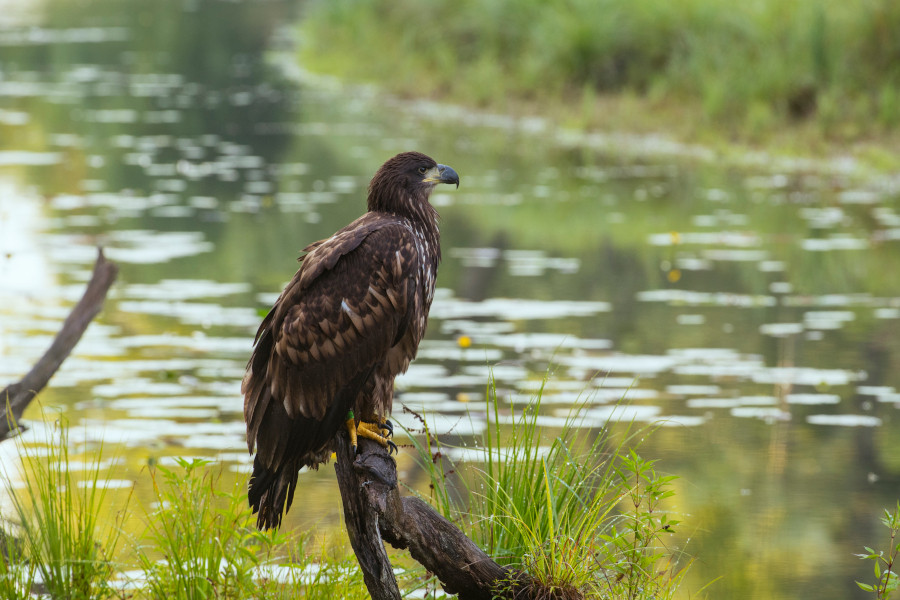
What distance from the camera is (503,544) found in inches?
198

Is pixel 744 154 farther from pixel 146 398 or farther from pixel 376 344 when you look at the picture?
pixel 376 344

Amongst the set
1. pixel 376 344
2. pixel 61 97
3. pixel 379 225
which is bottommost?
pixel 61 97

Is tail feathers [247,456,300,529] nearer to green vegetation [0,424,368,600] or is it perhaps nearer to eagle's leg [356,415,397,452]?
green vegetation [0,424,368,600]

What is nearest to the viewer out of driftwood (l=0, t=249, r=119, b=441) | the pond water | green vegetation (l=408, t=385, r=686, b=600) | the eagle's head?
green vegetation (l=408, t=385, r=686, b=600)

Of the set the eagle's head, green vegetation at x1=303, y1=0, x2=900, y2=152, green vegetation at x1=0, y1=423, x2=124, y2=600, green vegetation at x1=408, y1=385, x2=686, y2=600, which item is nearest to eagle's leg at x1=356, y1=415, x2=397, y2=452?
green vegetation at x1=408, y1=385, x2=686, y2=600

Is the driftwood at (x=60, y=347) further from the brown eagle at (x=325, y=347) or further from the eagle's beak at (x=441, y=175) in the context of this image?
the eagle's beak at (x=441, y=175)

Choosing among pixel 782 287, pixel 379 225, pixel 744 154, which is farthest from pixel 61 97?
pixel 379 225

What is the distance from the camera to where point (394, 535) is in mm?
4711

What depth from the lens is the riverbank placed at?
1795 cm

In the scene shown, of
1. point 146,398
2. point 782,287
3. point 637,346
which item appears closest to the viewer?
point 146,398

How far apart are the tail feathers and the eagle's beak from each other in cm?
112

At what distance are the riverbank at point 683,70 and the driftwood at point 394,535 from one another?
43.1ft

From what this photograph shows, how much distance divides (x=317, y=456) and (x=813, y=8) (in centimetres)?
1541

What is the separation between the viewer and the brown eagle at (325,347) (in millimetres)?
4816
